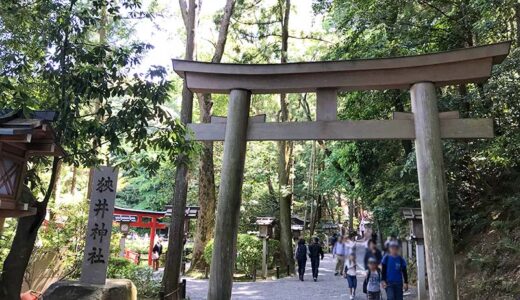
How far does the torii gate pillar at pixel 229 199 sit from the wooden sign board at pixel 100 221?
2.35m

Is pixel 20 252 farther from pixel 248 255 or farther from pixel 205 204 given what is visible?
pixel 248 255

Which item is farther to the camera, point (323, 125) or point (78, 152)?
point (323, 125)

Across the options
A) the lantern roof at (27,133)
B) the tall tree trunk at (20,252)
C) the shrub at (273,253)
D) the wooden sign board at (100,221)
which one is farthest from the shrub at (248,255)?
the lantern roof at (27,133)

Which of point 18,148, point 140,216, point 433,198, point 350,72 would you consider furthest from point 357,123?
point 140,216

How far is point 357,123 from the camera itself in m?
6.50

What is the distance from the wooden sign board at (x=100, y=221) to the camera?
747 centimetres

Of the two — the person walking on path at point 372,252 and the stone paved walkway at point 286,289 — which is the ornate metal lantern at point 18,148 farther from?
the stone paved walkway at point 286,289

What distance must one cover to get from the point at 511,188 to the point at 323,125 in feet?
25.1

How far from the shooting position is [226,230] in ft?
20.7

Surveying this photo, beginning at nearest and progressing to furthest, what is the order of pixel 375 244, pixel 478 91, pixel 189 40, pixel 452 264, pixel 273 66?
1. pixel 375 244
2. pixel 452 264
3. pixel 273 66
4. pixel 478 91
5. pixel 189 40

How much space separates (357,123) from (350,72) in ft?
2.72

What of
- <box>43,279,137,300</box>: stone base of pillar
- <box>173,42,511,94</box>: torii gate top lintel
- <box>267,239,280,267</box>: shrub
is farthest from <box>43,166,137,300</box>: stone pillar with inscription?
<box>267,239,280,267</box>: shrub

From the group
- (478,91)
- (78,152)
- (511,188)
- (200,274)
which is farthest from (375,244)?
(200,274)

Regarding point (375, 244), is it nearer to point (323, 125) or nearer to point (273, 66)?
point (323, 125)
